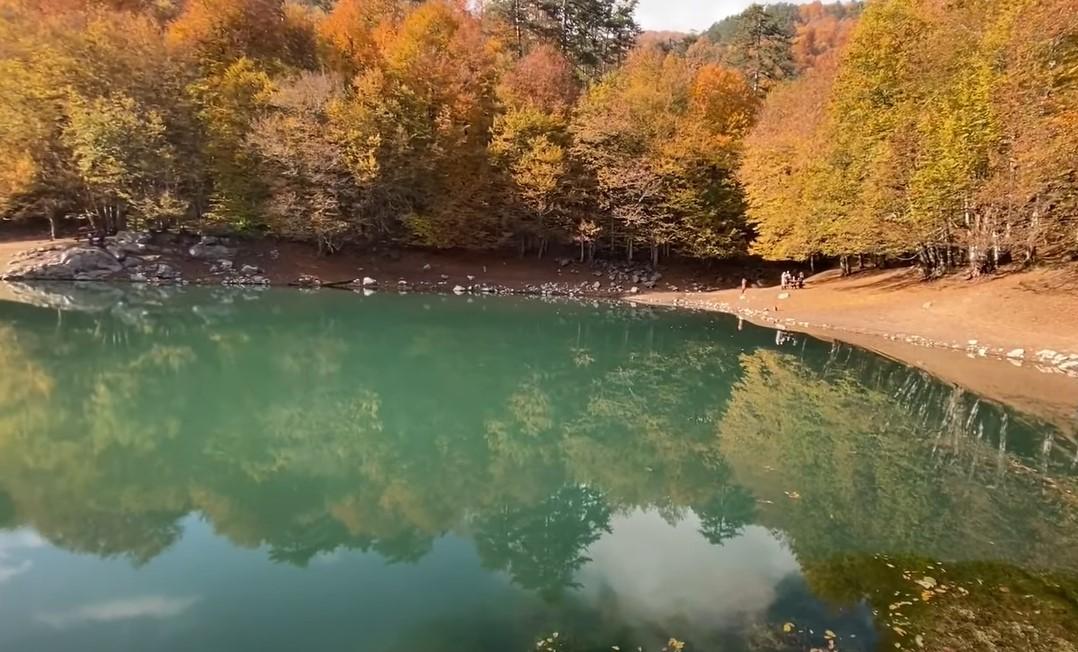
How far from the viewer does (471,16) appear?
5094 cm

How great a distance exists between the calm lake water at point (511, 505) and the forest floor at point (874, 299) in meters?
2.59

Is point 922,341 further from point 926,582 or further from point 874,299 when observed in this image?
point 926,582

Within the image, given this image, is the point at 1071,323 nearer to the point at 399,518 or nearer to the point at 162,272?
the point at 399,518

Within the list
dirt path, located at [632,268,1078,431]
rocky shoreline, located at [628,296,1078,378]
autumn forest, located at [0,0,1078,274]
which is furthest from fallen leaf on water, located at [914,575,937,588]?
autumn forest, located at [0,0,1078,274]

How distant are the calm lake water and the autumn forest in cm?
1496

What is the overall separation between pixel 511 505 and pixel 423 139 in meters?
31.3

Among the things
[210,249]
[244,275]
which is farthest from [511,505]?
[210,249]

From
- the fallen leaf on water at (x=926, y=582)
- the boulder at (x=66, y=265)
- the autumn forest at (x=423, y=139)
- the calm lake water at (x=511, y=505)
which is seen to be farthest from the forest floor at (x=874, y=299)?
the fallen leaf on water at (x=926, y=582)

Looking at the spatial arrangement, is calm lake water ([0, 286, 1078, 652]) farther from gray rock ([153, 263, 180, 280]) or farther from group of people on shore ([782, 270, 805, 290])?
gray rock ([153, 263, 180, 280])

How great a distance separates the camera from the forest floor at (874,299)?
20.8 m

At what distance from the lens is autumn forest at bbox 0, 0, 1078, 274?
3325 cm

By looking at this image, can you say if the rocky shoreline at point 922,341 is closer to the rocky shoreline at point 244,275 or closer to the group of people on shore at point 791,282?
the rocky shoreline at point 244,275

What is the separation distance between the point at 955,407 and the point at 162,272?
119 ft

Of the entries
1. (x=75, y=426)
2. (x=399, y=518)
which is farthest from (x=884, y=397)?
(x=75, y=426)
